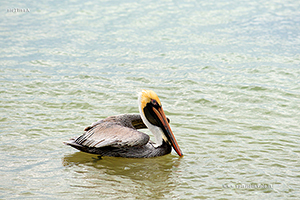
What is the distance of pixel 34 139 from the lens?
19.5ft

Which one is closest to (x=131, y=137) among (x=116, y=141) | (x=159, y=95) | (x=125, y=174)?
(x=116, y=141)

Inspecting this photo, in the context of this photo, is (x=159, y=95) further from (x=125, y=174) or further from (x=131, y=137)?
(x=125, y=174)

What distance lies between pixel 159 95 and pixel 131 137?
8.94 ft

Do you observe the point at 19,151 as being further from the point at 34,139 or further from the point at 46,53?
the point at 46,53

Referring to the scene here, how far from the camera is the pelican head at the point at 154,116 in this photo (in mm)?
5656

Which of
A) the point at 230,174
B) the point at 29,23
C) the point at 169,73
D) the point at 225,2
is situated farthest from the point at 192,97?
the point at 225,2

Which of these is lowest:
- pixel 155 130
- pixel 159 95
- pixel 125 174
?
pixel 125 174

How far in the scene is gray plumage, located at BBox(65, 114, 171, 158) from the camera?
5312mm

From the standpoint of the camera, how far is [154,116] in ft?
18.8

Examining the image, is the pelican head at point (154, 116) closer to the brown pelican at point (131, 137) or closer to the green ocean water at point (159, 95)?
the brown pelican at point (131, 137)

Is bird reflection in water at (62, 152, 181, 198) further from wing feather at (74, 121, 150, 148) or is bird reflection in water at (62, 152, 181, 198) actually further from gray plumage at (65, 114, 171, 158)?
wing feather at (74, 121, 150, 148)

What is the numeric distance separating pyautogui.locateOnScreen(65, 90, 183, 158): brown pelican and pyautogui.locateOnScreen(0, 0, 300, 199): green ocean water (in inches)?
5.1

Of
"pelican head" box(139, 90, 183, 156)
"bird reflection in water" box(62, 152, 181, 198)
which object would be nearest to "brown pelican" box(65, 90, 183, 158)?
"pelican head" box(139, 90, 183, 156)

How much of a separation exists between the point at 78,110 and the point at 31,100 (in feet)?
3.32
